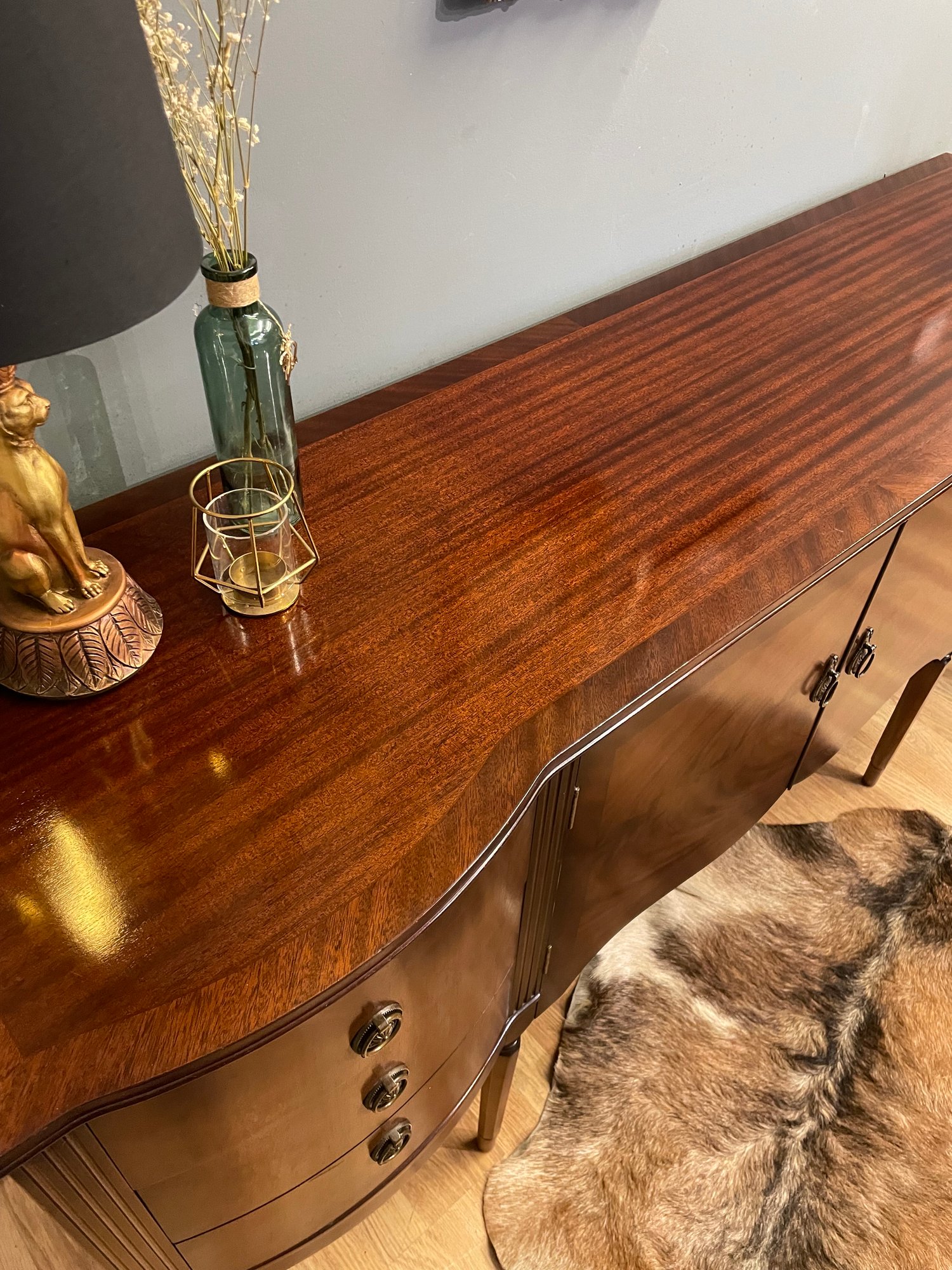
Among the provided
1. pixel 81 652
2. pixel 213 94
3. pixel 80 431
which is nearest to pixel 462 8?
pixel 213 94

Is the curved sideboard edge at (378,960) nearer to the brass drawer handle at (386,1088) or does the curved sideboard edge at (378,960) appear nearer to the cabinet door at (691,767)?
the cabinet door at (691,767)

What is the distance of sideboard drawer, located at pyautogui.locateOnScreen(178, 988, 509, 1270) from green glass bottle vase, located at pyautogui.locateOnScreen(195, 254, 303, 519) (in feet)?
1.44

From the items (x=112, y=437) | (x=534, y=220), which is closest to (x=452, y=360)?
(x=534, y=220)

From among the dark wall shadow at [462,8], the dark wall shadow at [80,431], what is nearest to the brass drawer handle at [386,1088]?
the dark wall shadow at [80,431]

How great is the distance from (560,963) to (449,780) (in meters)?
0.36

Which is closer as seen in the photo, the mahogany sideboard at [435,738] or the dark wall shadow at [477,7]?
the mahogany sideboard at [435,738]

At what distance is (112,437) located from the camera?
77cm

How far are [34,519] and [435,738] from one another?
0.27 m

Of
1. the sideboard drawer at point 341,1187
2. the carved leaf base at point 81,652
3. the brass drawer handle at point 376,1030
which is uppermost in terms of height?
the carved leaf base at point 81,652

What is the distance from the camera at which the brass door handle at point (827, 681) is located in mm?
901

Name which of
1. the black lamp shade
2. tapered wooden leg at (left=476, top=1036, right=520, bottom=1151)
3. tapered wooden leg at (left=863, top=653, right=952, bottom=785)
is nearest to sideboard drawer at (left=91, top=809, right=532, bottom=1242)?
tapered wooden leg at (left=476, top=1036, right=520, bottom=1151)

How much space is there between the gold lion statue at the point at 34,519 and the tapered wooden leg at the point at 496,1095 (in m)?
0.58

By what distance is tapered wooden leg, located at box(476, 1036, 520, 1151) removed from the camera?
0.90 m

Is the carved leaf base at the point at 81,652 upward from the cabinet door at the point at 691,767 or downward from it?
upward
